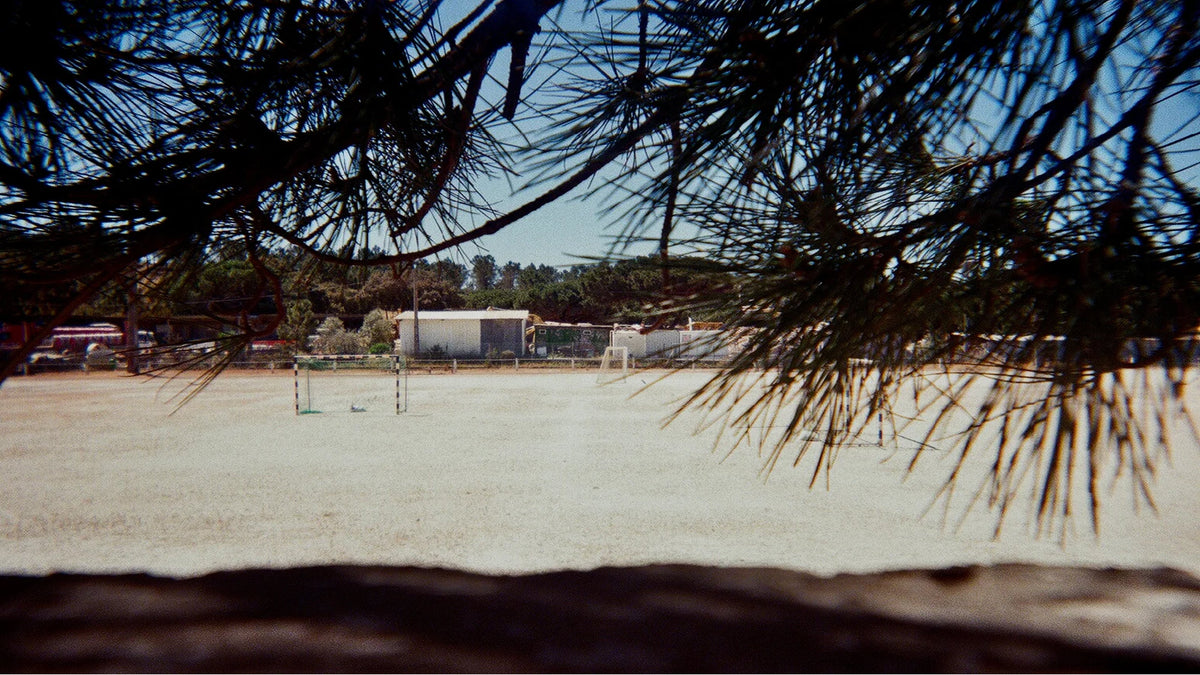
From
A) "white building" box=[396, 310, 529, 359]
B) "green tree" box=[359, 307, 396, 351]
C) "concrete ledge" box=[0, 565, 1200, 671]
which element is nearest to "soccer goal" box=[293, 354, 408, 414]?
"white building" box=[396, 310, 529, 359]

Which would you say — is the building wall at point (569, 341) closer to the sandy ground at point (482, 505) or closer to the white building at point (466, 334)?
the white building at point (466, 334)

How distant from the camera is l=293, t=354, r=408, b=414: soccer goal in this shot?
41.7ft

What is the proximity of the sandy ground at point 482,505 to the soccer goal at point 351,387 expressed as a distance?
1.99 m

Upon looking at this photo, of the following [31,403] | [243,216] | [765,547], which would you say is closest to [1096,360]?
[243,216]

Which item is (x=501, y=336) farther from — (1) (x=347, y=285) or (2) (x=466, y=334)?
(1) (x=347, y=285)

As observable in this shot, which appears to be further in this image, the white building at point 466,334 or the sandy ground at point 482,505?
the white building at point 466,334

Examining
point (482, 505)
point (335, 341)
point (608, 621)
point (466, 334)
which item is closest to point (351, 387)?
point (466, 334)

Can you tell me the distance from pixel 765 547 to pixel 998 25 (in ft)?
12.5

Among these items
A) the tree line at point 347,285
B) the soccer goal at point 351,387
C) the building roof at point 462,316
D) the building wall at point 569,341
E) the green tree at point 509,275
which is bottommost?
the soccer goal at point 351,387

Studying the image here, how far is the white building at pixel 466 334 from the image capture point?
1047 inches

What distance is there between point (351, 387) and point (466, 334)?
8.78 meters

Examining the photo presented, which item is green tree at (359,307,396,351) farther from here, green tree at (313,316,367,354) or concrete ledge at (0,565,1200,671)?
concrete ledge at (0,565,1200,671)

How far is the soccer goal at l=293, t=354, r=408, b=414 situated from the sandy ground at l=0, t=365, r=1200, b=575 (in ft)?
6.54

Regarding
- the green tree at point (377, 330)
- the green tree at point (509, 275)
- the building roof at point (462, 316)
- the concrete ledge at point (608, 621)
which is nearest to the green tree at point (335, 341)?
the green tree at point (377, 330)
